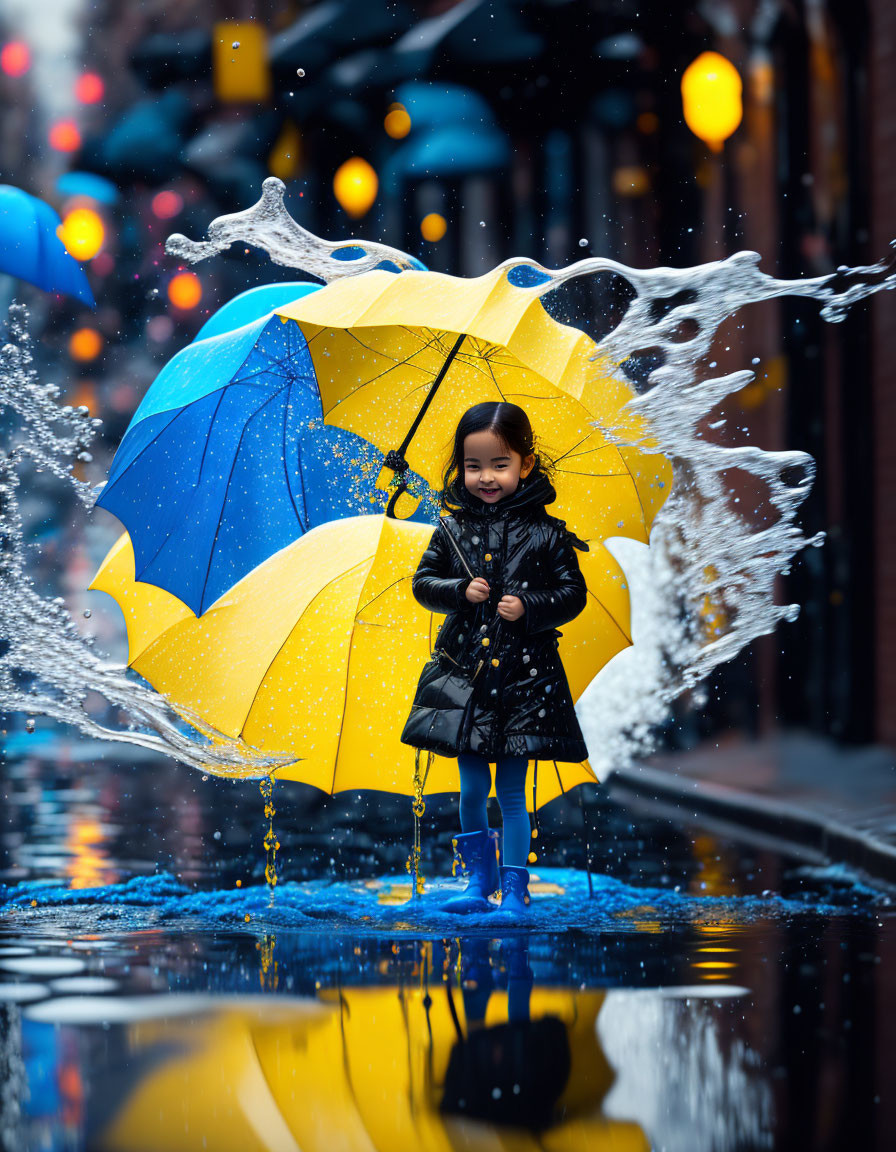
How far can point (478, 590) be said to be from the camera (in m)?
4.72

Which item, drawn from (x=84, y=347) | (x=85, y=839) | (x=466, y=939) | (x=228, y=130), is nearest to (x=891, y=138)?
(x=85, y=839)

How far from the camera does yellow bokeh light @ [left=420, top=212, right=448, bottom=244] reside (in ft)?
81.8

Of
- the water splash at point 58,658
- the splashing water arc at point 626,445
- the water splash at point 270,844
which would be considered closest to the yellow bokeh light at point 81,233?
the water splash at point 270,844

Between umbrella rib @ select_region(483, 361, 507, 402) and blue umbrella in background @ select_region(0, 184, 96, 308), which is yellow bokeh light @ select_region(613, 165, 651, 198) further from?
umbrella rib @ select_region(483, 361, 507, 402)

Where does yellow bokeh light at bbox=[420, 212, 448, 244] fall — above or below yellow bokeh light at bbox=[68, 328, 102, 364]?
above

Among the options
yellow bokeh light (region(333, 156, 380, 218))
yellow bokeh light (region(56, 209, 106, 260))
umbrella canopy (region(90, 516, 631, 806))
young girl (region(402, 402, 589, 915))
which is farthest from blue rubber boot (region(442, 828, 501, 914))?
yellow bokeh light (region(56, 209, 106, 260))

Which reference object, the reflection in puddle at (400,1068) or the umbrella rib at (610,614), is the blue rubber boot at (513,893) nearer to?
the reflection in puddle at (400,1068)

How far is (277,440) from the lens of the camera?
19.1 feet

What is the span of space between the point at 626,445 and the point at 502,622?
0.89 metres

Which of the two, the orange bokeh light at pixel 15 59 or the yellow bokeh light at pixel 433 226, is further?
the orange bokeh light at pixel 15 59

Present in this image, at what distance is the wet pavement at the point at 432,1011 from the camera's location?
2.94m

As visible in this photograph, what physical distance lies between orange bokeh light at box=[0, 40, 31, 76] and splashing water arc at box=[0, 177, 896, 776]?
23180 mm

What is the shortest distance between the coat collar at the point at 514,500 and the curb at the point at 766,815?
2.42m

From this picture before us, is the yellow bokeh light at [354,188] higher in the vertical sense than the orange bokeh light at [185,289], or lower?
lower
